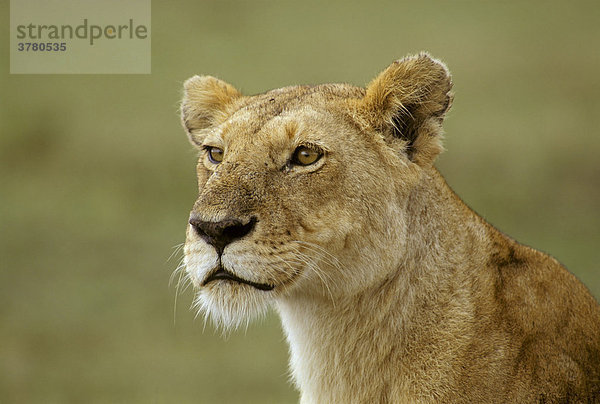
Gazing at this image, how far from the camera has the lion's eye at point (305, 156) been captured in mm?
4715

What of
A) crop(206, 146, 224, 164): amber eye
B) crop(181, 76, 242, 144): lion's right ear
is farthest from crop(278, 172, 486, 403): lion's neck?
crop(181, 76, 242, 144): lion's right ear

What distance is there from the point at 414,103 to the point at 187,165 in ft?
41.4

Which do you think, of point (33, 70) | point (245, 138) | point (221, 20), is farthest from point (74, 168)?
point (245, 138)

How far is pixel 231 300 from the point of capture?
179 inches

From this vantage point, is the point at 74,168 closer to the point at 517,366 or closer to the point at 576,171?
the point at 576,171

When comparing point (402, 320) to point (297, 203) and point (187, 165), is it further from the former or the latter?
point (187, 165)

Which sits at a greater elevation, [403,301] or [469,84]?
[469,84]

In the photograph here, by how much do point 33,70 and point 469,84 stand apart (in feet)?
28.4

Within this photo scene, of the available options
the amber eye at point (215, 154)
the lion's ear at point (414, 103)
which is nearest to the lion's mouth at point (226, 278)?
the amber eye at point (215, 154)

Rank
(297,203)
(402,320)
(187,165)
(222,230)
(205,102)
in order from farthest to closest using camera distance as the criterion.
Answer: (187,165) → (205,102) → (402,320) → (297,203) → (222,230)

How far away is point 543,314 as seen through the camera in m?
4.82

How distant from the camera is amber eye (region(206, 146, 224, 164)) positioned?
5008 mm

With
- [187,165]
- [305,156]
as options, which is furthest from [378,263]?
[187,165]

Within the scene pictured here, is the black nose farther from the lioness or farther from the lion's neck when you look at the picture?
the lion's neck
